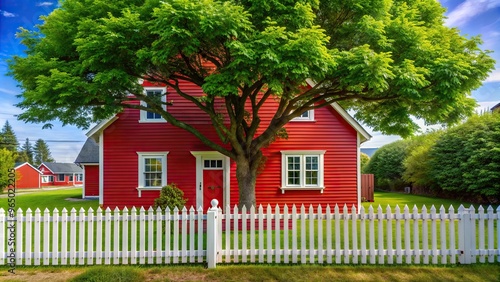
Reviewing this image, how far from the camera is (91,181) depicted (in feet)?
77.2

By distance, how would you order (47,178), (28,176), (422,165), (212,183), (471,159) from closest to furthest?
(212,183)
(471,159)
(422,165)
(28,176)
(47,178)

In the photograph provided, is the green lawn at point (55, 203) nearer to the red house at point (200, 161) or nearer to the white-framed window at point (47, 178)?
the red house at point (200, 161)

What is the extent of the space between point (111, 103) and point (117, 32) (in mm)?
2412

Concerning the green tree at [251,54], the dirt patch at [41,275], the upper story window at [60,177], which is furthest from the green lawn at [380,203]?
the upper story window at [60,177]

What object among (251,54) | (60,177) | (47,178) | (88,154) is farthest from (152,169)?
(60,177)

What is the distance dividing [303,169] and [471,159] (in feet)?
29.9

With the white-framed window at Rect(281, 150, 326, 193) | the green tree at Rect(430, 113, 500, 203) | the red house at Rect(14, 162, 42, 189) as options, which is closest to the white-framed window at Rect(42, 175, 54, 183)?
the red house at Rect(14, 162, 42, 189)

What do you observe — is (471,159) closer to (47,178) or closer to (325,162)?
(325,162)

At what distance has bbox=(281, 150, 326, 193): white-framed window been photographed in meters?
12.6

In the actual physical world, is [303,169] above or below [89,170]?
A: above

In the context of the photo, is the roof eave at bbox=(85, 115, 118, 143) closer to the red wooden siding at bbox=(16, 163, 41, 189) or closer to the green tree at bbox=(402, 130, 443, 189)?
the green tree at bbox=(402, 130, 443, 189)

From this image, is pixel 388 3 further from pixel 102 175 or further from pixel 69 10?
pixel 102 175

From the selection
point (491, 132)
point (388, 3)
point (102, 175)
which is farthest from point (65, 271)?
point (491, 132)

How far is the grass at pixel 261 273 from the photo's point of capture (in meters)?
5.41
